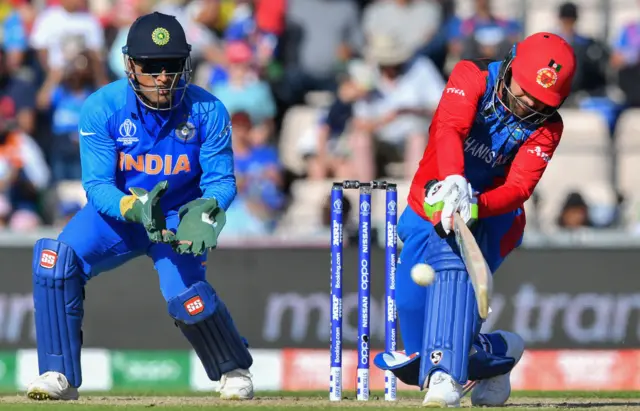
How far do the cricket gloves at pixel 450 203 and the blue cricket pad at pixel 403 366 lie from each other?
0.64 metres

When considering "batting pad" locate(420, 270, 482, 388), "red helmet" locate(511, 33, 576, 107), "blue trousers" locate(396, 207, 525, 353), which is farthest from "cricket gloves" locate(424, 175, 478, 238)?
"red helmet" locate(511, 33, 576, 107)

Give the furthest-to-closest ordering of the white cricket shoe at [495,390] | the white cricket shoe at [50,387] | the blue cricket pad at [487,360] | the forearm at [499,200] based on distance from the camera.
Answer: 1. the white cricket shoe at [495,390]
2. the white cricket shoe at [50,387]
3. the blue cricket pad at [487,360]
4. the forearm at [499,200]

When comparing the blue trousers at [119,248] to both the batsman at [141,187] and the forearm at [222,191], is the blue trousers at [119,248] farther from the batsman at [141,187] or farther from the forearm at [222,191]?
the forearm at [222,191]

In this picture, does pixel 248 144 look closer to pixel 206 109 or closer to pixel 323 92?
pixel 323 92

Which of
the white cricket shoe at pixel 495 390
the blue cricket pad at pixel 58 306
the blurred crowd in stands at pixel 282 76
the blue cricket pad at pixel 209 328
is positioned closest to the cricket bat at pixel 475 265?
the white cricket shoe at pixel 495 390

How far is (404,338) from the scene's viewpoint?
6797 millimetres

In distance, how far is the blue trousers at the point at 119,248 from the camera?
266 inches

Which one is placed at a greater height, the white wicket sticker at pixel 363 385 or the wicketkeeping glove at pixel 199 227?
the wicketkeeping glove at pixel 199 227

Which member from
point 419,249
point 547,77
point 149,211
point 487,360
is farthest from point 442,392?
point 149,211

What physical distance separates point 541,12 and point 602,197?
2.29 metres

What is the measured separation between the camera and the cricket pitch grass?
613 centimetres

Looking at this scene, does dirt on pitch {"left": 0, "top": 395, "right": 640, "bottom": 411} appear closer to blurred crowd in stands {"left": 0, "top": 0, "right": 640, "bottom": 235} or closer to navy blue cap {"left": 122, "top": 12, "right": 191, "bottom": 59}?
navy blue cap {"left": 122, "top": 12, "right": 191, "bottom": 59}

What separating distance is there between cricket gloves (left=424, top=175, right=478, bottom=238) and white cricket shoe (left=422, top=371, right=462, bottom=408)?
654 mm

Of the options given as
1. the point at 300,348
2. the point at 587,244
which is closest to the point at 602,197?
the point at 587,244
